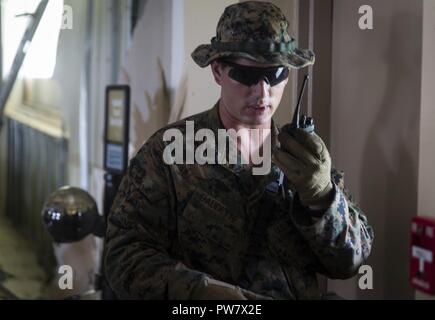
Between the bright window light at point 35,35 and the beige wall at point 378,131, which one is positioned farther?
the bright window light at point 35,35

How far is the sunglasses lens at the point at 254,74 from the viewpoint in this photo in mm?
614

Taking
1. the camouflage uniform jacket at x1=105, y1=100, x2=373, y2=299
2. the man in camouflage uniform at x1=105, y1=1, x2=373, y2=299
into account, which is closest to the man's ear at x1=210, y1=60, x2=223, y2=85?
Result: the man in camouflage uniform at x1=105, y1=1, x2=373, y2=299

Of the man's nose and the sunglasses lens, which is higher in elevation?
the sunglasses lens

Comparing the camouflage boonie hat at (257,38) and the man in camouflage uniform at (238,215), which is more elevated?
the camouflage boonie hat at (257,38)

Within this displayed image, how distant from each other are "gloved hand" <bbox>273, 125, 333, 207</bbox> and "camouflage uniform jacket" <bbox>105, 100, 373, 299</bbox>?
0.05m

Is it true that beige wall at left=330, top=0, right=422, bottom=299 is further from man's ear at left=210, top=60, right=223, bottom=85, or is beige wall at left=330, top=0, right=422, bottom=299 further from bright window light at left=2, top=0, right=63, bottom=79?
bright window light at left=2, top=0, right=63, bottom=79

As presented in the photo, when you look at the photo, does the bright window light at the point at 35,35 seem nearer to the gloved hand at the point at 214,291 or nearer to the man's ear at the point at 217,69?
the man's ear at the point at 217,69

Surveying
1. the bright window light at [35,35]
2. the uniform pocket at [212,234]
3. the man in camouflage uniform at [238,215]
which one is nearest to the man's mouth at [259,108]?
the man in camouflage uniform at [238,215]

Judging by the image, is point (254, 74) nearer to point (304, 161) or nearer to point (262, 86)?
point (262, 86)

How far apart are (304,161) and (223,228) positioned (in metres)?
0.14

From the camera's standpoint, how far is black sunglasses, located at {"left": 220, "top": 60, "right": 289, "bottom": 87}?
2.02ft

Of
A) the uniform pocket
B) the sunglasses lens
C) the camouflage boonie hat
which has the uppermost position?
the camouflage boonie hat

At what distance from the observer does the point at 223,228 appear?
65cm

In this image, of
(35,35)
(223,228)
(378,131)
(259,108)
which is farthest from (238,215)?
(35,35)
